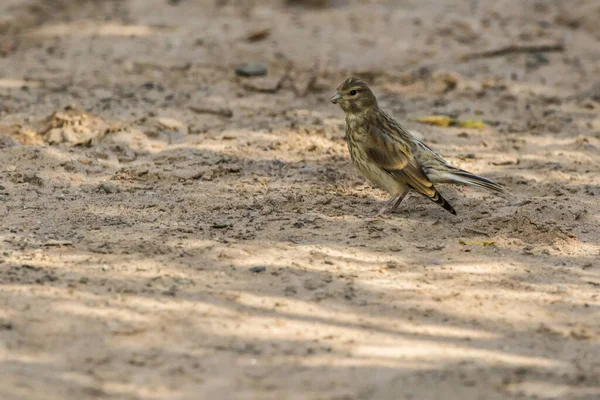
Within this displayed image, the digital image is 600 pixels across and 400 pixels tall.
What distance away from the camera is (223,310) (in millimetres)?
5801

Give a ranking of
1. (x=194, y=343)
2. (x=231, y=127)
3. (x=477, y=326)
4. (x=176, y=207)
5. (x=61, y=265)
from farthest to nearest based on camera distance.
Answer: (x=231, y=127), (x=176, y=207), (x=61, y=265), (x=477, y=326), (x=194, y=343)

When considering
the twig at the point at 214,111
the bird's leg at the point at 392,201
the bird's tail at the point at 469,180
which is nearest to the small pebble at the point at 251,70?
the twig at the point at 214,111

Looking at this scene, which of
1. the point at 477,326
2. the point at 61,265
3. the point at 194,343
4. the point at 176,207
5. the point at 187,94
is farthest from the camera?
the point at 187,94

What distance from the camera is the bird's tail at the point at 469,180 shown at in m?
7.47

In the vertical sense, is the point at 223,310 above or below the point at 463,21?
below

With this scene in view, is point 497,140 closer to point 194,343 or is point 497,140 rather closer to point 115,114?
point 115,114

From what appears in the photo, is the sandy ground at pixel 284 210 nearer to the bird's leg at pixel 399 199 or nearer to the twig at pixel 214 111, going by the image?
the twig at pixel 214 111

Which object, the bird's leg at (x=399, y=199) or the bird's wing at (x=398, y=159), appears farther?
the bird's leg at (x=399, y=199)

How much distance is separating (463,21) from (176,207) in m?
6.26

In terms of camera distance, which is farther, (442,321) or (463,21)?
(463,21)

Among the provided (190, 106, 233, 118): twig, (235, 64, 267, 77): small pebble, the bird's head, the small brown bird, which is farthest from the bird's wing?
(235, 64, 267, 77): small pebble

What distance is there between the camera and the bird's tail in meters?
7.47

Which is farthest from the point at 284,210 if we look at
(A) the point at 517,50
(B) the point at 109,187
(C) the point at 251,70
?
(A) the point at 517,50

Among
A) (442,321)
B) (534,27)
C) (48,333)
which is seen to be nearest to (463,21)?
(534,27)
